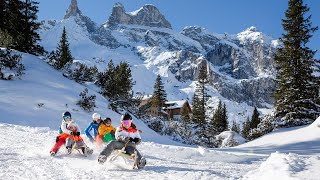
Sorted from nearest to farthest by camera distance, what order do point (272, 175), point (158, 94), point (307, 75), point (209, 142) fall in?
point (272, 175), point (307, 75), point (209, 142), point (158, 94)

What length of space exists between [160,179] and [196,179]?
0.72 m

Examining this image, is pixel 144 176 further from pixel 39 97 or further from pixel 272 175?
pixel 39 97

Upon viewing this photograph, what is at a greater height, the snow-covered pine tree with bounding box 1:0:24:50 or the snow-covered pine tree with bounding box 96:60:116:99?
the snow-covered pine tree with bounding box 1:0:24:50

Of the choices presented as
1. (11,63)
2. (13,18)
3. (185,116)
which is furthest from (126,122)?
(185,116)

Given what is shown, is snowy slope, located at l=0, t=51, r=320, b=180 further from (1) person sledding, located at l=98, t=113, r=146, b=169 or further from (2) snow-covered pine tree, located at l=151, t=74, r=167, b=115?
(2) snow-covered pine tree, located at l=151, t=74, r=167, b=115

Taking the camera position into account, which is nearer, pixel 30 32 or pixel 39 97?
pixel 39 97

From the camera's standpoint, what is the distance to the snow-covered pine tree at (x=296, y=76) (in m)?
29.7

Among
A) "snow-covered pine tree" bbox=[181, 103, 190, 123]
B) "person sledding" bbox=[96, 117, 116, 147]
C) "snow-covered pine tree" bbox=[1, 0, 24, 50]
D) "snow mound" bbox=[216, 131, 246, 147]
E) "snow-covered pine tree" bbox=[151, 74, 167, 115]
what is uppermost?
"snow-covered pine tree" bbox=[1, 0, 24, 50]

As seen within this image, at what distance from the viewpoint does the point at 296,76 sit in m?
30.6

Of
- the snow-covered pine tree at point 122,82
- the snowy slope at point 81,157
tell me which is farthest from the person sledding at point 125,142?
the snow-covered pine tree at point 122,82

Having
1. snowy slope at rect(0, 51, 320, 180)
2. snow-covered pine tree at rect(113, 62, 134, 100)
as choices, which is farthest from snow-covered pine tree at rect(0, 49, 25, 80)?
snow-covered pine tree at rect(113, 62, 134, 100)

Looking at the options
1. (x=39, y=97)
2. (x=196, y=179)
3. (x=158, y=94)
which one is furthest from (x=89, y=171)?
(x=158, y=94)

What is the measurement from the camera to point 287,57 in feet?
102

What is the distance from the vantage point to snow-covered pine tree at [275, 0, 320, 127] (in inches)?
1170
